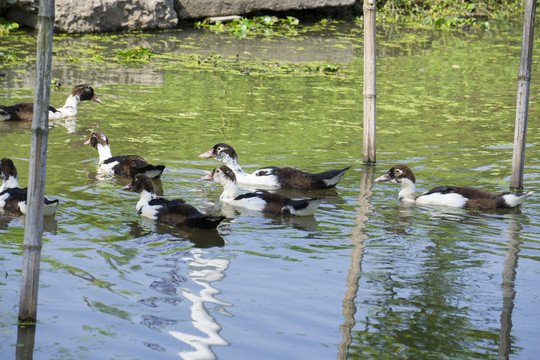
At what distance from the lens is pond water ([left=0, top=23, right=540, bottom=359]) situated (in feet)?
18.3

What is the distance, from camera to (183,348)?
17.4 ft

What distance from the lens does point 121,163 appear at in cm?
1002

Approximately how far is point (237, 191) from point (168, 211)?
45.8 inches

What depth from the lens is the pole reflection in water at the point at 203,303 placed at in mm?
5320

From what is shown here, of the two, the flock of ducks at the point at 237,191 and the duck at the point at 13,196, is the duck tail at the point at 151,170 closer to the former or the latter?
the flock of ducks at the point at 237,191

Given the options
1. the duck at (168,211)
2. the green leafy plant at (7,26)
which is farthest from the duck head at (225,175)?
the green leafy plant at (7,26)

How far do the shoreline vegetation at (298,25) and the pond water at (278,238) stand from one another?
57 cm

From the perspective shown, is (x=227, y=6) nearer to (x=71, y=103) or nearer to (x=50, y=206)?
(x=71, y=103)

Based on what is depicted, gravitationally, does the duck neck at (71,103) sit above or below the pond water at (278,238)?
above

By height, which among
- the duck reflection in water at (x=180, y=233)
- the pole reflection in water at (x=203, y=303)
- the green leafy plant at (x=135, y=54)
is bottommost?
the pole reflection in water at (x=203, y=303)

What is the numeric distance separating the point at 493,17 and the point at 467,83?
9731mm

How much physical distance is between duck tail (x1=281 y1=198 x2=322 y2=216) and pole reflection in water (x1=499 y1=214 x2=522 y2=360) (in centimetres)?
192

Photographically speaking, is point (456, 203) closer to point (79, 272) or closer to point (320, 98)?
point (79, 272)

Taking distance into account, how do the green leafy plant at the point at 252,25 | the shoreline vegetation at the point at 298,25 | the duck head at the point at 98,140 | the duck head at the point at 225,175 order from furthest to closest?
the green leafy plant at the point at 252,25
the shoreline vegetation at the point at 298,25
the duck head at the point at 98,140
the duck head at the point at 225,175
